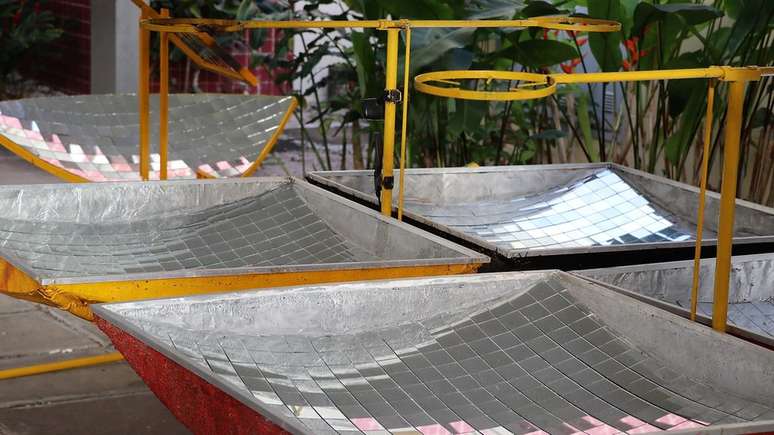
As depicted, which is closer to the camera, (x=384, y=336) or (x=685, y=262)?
(x=384, y=336)

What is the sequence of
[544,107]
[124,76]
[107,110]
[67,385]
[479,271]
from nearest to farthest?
[479,271] → [67,385] → [107,110] → [544,107] → [124,76]

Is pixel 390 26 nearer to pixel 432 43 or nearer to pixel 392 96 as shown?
pixel 392 96

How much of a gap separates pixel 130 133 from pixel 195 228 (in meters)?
1.22

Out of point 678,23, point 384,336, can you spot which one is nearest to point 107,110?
point 678,23

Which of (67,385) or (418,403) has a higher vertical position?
(418,403)

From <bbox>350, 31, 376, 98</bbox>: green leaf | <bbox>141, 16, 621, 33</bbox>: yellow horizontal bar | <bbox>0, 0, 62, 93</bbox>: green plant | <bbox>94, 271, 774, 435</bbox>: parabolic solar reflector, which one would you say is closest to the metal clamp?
<bbox>141, 16, 621, 33</bbox>: yellow horizontal bar

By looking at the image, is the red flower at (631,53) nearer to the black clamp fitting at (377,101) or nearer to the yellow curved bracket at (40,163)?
the black clamp fitting at (377,101)

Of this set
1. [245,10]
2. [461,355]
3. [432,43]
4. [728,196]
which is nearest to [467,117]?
[432,43]

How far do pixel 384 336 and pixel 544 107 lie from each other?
225cm

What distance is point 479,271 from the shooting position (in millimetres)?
1931

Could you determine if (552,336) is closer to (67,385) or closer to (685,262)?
(685,262)

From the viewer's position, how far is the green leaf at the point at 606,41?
299cm

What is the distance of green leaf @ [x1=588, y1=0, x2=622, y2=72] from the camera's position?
2992mm

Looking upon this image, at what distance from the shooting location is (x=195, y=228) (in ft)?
7.86
